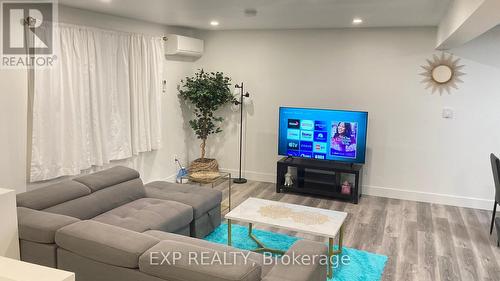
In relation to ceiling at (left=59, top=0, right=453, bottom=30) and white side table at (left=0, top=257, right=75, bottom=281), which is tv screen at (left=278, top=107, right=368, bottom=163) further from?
white side table at (left=0, top=257, right=75, bottom=281)

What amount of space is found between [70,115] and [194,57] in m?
2.55

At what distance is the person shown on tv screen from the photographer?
204 inches

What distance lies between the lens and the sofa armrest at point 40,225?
248 cm

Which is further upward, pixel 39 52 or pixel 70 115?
pixel 39 52

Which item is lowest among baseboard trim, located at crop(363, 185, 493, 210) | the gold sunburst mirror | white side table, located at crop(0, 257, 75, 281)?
baseboard trim, located at crop(363, 185, 493, 210)

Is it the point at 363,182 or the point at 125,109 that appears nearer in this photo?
the point at 125,109

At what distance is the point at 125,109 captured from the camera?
491 cm

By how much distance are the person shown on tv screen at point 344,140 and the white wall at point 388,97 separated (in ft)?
1.35

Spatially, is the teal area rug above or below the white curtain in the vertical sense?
below

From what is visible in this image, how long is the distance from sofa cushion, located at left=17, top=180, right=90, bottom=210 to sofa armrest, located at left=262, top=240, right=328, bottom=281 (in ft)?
6.36

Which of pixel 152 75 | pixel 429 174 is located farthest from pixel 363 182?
pixel 152 75

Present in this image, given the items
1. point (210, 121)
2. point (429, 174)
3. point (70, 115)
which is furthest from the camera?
point (210, 121)

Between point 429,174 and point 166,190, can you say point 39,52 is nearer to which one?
point 166,190

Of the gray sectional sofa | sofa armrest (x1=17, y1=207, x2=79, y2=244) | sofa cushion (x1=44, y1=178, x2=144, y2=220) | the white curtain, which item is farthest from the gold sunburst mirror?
sofa armrest (x1=17, y1=207, x2=79, y2=244)
